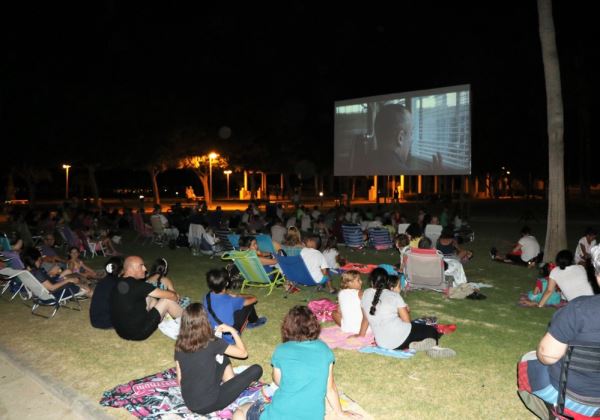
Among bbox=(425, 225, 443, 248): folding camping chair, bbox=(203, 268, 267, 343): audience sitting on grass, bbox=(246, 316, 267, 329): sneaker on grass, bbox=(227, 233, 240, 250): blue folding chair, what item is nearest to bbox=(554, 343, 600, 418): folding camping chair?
bbox=(203, 268, 267, 343): audience sitting on grass

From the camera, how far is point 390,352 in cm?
584

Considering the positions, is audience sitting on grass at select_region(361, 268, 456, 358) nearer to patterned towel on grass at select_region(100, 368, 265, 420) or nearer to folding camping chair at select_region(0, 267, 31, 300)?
patterned towel on grass at select_region(100, 368, 265, 420)

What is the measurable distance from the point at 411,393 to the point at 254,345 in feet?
7.30

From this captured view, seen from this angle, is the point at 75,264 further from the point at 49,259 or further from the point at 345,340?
the point at 345,340

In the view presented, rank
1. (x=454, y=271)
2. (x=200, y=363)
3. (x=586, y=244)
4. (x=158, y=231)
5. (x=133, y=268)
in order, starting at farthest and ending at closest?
(x=158, y=231)
(x=586, y=244)
(x=454, y=271)
(x=133, y=268)
(x=200, y=363)

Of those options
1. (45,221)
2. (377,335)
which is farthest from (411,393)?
(45,221)

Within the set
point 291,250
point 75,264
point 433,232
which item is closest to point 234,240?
point 291,250

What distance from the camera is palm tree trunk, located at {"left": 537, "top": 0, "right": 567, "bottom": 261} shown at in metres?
11.9

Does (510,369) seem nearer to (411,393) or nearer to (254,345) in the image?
(411,393)

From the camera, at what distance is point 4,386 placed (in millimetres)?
5250

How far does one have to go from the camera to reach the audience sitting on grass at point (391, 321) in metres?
5.70

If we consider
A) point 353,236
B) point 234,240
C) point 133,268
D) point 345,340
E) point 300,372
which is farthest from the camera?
point 353,236

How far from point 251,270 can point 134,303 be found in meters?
3.33

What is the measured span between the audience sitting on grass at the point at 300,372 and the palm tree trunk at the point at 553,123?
1024 cm
